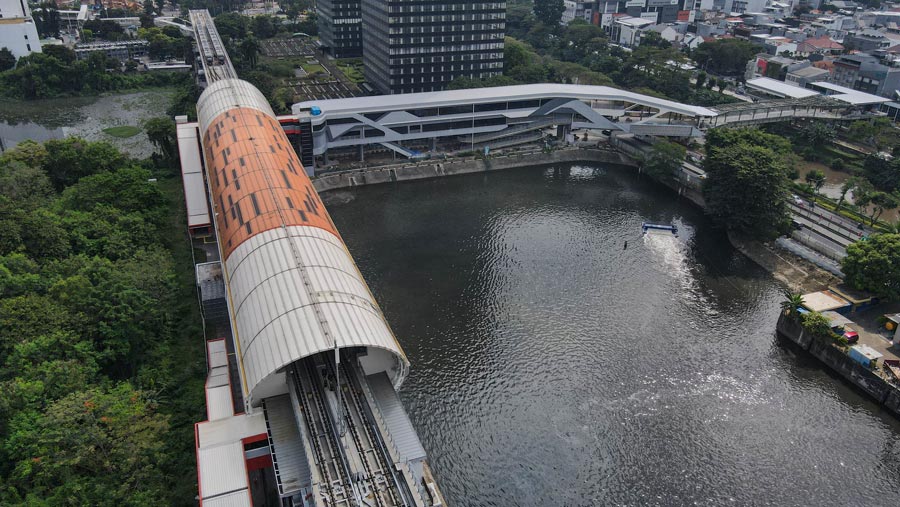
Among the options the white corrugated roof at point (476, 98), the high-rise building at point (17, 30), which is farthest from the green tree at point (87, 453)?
the high-rise building at point (17, 30)

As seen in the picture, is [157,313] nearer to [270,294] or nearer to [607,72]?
[270,294]

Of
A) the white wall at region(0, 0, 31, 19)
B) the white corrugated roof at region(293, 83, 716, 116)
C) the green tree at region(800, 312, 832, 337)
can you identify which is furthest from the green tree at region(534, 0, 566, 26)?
the green tree at region(800, 312, 832, 337)

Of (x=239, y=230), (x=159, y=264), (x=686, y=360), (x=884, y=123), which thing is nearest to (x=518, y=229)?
(x=686, y=360)

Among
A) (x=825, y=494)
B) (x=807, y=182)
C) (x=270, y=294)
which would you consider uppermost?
(x=270, y=294)

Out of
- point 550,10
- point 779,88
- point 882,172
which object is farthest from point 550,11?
point 882,172

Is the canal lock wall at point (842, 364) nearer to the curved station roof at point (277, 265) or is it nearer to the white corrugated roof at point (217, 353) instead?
the curved station roof at point (277, 265)

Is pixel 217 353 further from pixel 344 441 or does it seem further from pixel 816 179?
pixel 816 179

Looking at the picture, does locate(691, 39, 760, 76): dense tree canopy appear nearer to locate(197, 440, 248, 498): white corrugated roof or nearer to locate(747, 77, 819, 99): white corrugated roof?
locate(747, 77, 819, 99): white corrugated roof
